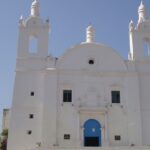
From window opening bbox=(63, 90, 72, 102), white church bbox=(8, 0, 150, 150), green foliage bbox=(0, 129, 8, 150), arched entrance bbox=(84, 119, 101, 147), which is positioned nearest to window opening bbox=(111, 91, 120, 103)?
white church bbox=(8, 0, 150, 150)

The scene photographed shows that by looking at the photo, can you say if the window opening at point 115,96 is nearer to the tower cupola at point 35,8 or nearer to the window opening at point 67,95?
the window opening at point 67,95

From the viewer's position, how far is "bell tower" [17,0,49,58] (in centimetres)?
2706

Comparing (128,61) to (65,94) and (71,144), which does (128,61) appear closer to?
(65,94)

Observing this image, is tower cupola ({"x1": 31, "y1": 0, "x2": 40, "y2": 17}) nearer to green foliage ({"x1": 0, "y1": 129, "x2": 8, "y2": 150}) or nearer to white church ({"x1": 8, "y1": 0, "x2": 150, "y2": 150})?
white church ({"x1": 8, "y1": 0, "x2": 150, "y2": 150})

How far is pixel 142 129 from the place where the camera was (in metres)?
25.3

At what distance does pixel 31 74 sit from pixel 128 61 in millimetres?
7646

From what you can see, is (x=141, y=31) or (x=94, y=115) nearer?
(x=94, y=115)

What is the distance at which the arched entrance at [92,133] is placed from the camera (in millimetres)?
25312

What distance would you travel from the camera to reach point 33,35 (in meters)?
28.0

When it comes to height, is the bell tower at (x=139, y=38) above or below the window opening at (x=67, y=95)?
above

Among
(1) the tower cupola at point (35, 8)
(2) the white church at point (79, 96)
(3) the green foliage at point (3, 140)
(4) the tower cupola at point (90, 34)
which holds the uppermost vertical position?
(1) the tower cupola at point (35, 8)

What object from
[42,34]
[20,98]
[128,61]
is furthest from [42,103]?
[128,61]

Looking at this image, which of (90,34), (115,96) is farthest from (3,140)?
(90,34)

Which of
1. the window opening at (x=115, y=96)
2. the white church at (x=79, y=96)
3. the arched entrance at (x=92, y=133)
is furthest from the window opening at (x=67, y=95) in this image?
the window opening at (x=115, y=96)
